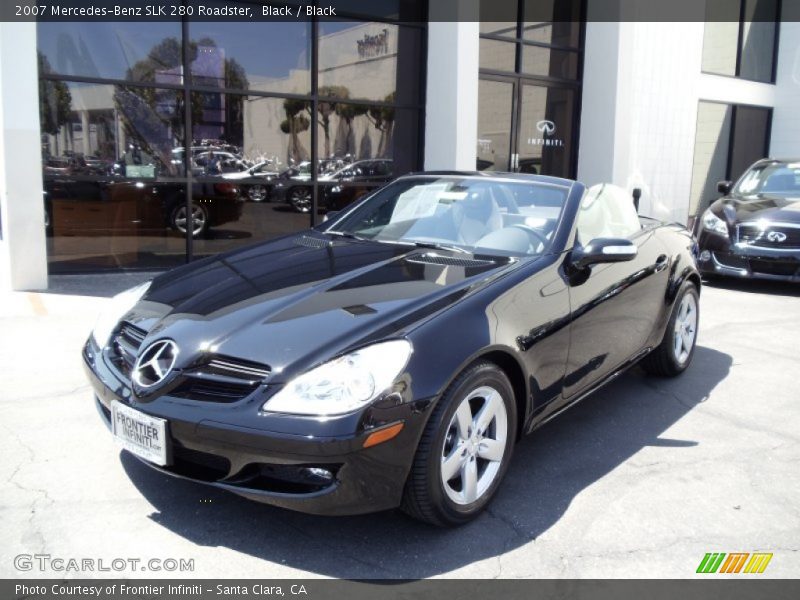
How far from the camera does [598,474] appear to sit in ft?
12.3

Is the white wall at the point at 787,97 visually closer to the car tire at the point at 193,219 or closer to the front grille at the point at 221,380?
the car tire at the point at 193,219

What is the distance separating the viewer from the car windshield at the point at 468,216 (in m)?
4.05

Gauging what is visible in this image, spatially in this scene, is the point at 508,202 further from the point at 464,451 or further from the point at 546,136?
the point at 546,136

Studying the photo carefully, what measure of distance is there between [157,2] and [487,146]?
536 cm

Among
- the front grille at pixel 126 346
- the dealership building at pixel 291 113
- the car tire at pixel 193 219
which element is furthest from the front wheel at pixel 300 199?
the front grille at pixel 126 346

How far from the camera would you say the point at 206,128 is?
9219 millimetres

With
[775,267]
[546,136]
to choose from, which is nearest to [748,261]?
[775,267]

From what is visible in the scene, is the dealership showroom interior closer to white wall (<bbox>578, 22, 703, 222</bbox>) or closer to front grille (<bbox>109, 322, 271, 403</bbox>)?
front grille (<bbox>109, 322, 271, 403</bbox>)

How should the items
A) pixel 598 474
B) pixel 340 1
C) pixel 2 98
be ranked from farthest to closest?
1. pixel 340 1
2. pixel 2 98
3. pixel 598 474

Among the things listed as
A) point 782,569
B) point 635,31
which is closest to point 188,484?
point 782,569

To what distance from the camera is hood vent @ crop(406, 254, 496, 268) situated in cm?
371

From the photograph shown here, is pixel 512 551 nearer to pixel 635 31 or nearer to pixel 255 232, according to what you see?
pixel 255 232

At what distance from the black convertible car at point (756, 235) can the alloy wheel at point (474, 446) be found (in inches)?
261

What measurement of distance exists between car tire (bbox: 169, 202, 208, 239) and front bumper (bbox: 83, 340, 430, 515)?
6667 mm
